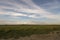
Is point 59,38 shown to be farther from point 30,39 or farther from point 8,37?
point 8,37

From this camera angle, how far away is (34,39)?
8711 mm

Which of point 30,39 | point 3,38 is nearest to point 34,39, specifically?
point 30,39

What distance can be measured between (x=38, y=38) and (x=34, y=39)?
0.92 feet

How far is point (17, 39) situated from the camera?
849 centimetres

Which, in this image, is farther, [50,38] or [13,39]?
[50,38]

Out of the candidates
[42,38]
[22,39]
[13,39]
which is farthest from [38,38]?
[13,39]

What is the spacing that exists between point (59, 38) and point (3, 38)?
10.9 feet

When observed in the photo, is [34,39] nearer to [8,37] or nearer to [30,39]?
[30,39]

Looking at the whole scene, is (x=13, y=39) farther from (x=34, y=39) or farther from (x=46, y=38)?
(x=46, y=38)

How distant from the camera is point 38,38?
8.84 meters

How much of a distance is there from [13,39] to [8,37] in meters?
0.41

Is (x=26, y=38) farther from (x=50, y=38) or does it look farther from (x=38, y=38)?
(x=50, y=38)

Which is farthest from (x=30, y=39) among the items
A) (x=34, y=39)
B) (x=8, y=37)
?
(x=8, y=37)

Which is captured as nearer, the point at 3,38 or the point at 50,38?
the point at 3,38
